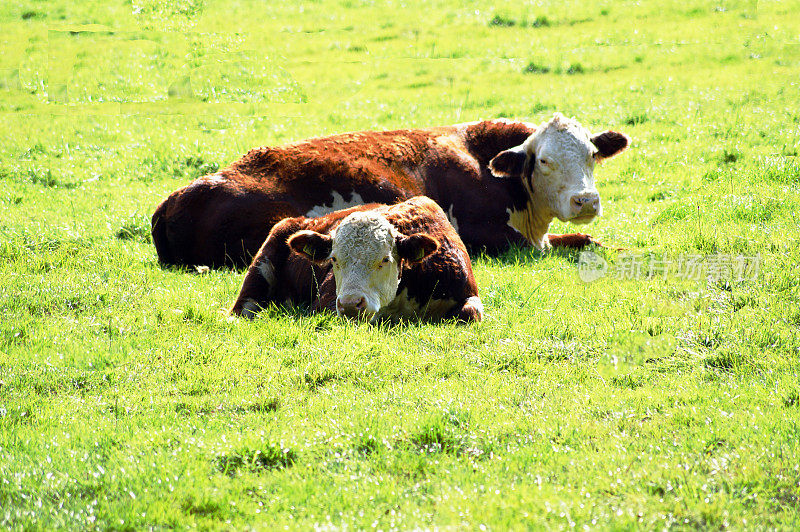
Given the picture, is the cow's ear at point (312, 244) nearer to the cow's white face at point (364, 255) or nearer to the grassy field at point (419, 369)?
the cow's white face at point (364, 255)

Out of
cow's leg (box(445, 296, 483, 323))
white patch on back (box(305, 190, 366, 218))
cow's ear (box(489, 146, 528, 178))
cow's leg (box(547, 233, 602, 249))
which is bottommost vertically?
cow's leg (box(547, 233, 602, 249))

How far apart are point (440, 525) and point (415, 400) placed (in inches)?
73.6

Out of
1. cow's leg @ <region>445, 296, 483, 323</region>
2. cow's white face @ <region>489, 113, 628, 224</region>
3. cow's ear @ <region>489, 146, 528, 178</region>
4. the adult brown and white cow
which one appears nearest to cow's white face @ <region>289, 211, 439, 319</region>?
cow's leg @ <region>445, 296, 483, 323</region>

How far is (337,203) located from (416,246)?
3.18 m

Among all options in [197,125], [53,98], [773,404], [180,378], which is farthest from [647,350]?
[53,98]

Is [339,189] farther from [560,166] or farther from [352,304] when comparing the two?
[352,304]

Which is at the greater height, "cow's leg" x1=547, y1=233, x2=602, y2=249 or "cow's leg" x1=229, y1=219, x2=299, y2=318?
"cow's leg" x1=229, y1=219, x2=299, y2=318

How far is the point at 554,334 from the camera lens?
8617 millimetres

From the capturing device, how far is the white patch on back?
1183 cm

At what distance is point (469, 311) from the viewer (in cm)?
903

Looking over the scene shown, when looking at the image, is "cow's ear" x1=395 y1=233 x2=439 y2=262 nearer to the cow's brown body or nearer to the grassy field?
the grassy field

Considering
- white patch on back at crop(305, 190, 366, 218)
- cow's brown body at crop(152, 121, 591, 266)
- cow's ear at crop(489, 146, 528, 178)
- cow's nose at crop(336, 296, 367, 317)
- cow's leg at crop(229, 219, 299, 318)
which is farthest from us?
cow's ear at crop(489, 146, 528, 178)

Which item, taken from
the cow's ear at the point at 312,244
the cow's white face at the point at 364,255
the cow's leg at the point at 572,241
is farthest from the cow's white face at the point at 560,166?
the cow's ear at the point at 312,244

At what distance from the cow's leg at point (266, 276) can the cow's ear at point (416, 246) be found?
151 cm
